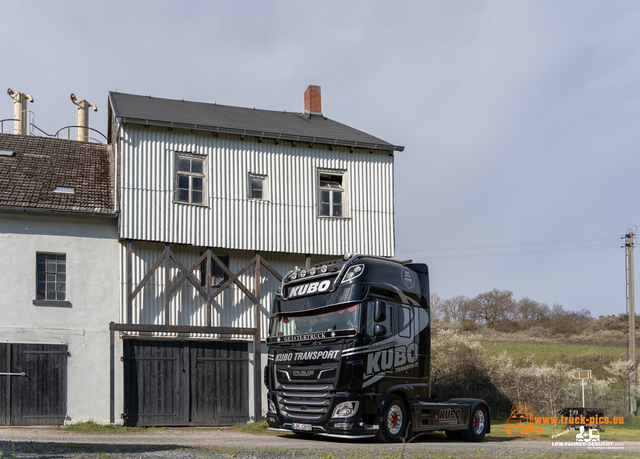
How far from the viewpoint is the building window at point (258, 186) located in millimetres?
20250

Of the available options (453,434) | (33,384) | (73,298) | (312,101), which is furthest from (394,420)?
(312,101)

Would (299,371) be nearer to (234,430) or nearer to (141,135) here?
(234,430)

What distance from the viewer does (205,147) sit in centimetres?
1981

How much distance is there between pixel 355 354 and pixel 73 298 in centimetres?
933

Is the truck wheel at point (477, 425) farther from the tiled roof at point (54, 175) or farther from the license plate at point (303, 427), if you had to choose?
the tiled roof at point (54, 175)

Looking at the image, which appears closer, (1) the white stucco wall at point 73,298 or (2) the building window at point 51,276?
(1) the white stucco wall at point 73,298

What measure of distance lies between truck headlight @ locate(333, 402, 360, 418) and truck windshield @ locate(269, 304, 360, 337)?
58.4 inches

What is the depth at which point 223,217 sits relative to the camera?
1958cm

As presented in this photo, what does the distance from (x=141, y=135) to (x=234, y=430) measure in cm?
897

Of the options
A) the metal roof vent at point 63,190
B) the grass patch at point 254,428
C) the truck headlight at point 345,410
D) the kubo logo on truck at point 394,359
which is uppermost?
the metal roof vent at point 63,190

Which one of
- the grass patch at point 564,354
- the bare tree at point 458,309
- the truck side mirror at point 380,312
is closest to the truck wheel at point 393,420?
the truck side mirror at point 380,312

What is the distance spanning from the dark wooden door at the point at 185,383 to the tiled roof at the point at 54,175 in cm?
442

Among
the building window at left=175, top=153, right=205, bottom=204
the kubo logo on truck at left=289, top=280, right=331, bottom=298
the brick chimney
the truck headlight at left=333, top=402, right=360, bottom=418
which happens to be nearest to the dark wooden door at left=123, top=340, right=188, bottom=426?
the building window at left=175, top=153, right=205, bottom=204

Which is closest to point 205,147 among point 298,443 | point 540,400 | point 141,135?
point 141,135
